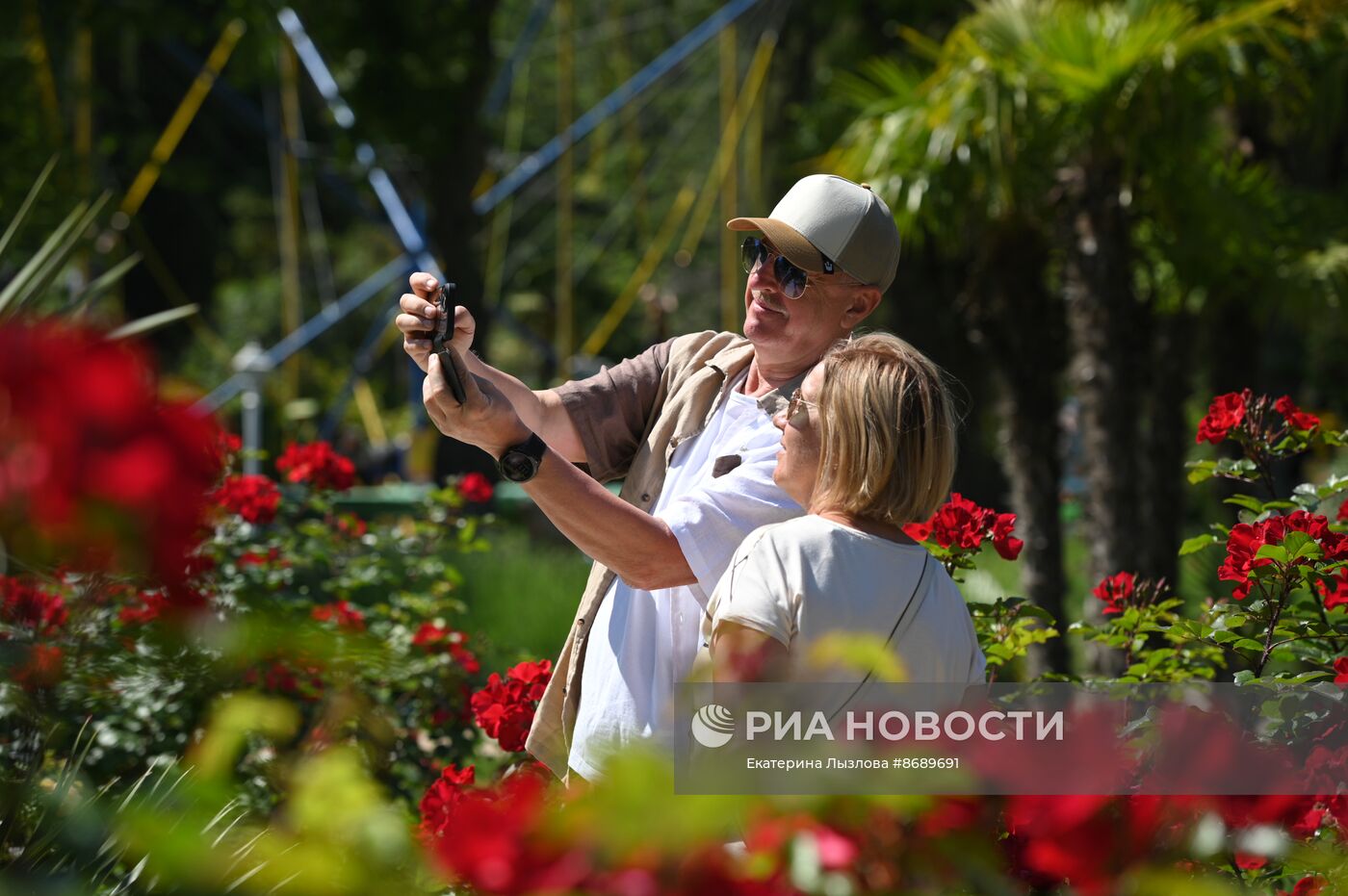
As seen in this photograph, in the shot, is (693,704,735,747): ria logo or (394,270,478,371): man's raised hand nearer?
(693,704,735,747): ria logo

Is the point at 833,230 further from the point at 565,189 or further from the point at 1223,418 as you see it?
the point at 565,189

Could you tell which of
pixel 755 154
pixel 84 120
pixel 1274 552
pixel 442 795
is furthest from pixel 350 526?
pixel 755 154

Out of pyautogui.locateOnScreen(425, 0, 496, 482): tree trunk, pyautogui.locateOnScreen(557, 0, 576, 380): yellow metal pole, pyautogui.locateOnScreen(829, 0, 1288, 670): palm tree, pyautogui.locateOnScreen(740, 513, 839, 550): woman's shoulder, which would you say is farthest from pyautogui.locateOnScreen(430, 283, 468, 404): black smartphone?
pyautogui.locateOnScreen(557, 0, 576, 380): yellow metal pole

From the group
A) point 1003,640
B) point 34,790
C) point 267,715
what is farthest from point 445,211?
point 267,715

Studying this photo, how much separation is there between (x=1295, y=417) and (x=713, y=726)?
1.87 meters

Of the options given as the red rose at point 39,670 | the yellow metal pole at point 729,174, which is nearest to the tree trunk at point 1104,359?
the red rose at point 39,670

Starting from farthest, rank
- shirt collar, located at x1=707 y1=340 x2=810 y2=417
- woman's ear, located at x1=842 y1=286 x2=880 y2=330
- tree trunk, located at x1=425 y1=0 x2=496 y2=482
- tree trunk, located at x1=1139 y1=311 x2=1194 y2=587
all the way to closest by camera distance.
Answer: tree trunk, located at x1=425 y1=0 x2=496 y2=482
tree trunk, located at x1=1139 y1=311 x2=1194 y2=587
woman's ear, located at x1=842 y1=286 x2=880 y2=330
shirt collar, located at x1=707 y1=340 x2=810 y2=417

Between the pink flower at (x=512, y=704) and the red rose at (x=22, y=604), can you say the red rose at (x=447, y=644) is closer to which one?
the pink flower at (x=512, y=704)

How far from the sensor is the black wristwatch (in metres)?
2.03

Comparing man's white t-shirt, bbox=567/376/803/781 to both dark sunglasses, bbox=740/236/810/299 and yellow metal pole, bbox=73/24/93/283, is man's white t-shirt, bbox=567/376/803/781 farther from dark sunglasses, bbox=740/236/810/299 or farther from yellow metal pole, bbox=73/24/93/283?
yellow metal pole, bbox=73/24/93/283

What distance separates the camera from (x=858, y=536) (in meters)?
1.86

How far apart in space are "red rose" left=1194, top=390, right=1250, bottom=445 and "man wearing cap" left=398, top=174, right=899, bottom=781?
93 centimetres

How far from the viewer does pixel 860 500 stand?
188 cm

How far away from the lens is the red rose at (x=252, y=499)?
148 inches
